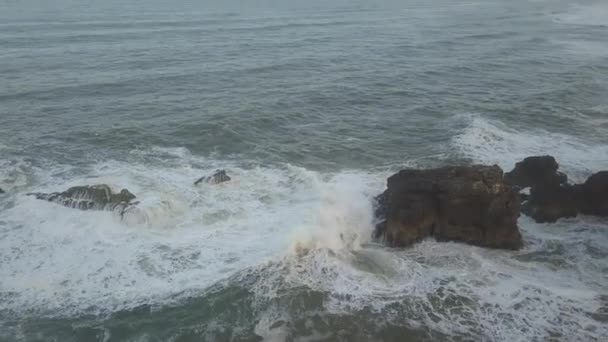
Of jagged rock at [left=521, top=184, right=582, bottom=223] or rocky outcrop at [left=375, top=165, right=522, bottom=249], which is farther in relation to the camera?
jagged rock at [left=521, top=184, right=582, bottom=223]

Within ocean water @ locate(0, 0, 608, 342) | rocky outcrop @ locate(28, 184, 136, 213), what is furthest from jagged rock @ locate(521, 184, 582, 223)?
rocky outcrop @ locate(28, 184, 136, 213)

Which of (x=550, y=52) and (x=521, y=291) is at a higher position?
(x=550, y=52)

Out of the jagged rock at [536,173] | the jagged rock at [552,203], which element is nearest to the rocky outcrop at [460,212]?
the jagged rock at [552,203]

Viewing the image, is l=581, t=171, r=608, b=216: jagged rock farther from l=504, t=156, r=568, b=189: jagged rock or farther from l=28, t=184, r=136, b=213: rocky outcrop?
l=28, t=184, r=136, b=213: rocky outcrop

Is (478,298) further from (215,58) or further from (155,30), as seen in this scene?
(155,30)

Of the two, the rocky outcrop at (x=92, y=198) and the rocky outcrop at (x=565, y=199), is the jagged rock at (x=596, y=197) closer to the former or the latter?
the rocky outcrop at (x=565, y=199)

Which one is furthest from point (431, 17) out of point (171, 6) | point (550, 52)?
point (171, 6)
